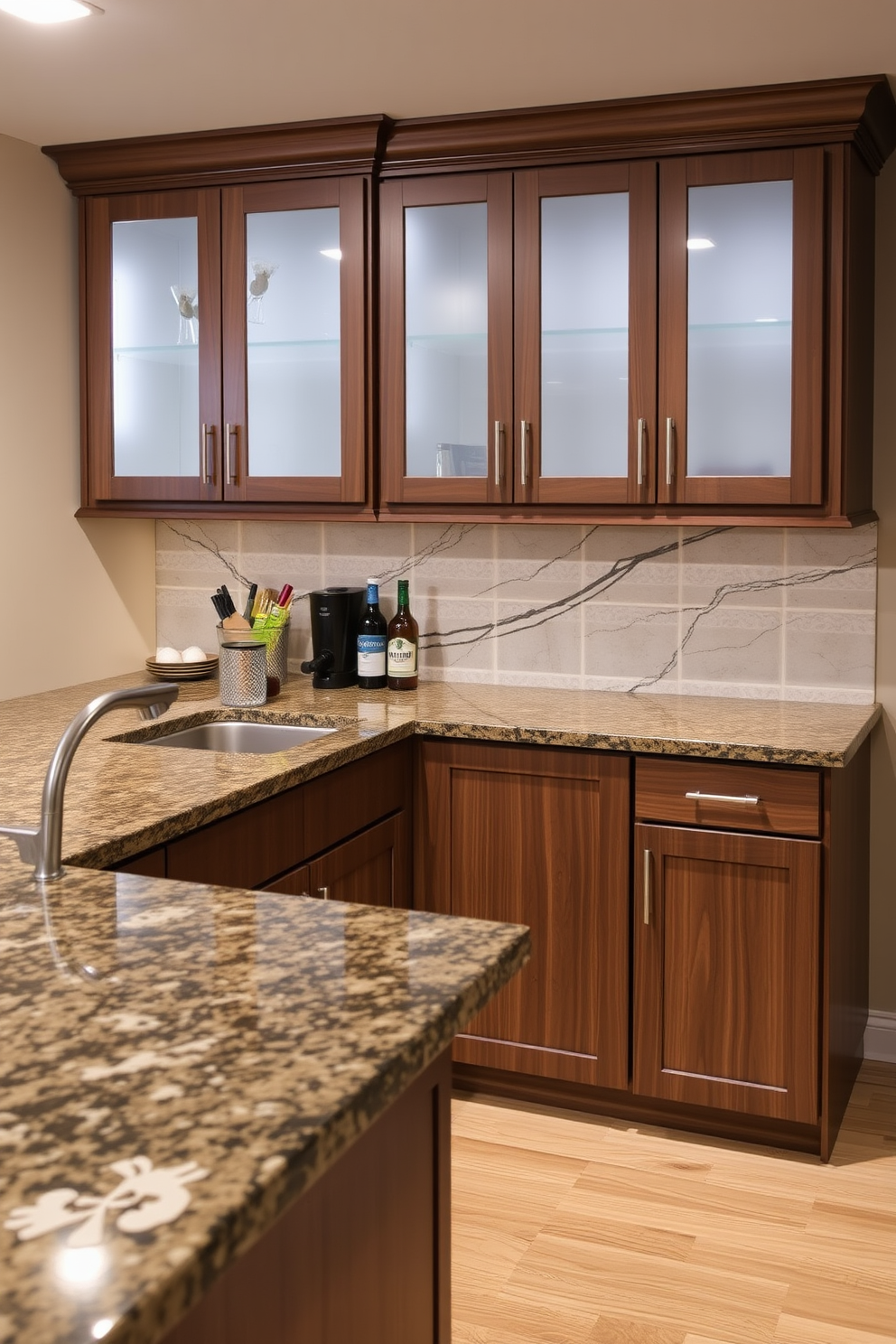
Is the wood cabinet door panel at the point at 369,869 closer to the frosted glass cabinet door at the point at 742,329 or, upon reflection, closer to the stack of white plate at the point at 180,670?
the stack of white plate at the point at 180,670

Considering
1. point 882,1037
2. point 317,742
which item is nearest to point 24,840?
point 317,742

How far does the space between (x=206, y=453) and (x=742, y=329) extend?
1361mm

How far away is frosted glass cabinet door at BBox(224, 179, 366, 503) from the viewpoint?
125 inches

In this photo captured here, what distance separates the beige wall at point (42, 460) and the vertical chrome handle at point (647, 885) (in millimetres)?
1615

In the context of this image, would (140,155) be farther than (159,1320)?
Yes

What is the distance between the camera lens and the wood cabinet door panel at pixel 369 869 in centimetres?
271

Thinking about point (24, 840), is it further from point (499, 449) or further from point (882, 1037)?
point (882, 1037)

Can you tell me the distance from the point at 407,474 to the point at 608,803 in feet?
3.13

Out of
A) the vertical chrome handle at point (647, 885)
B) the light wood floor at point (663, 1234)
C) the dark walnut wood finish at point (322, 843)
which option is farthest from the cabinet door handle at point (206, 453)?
the light wood floor at point (663, 1234)

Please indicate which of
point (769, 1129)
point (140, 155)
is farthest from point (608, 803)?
point (140, 155)

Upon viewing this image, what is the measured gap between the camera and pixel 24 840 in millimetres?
1735

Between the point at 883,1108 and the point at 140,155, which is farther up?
the point at 140,155

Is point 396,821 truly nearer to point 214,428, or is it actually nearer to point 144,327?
point 214,428

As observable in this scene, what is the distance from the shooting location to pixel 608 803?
288 centimetres
